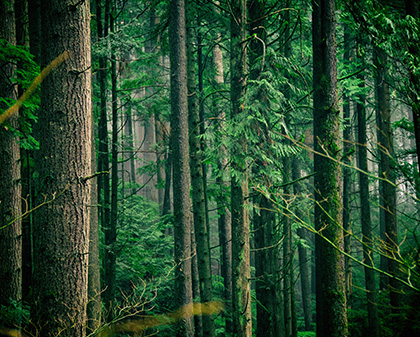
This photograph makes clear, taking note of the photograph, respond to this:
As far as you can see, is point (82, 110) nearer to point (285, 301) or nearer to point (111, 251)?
point (111, 251)

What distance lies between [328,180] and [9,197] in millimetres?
7075

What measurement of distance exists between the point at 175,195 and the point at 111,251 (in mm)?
2632

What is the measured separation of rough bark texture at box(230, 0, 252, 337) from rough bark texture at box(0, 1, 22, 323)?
16.1 ft

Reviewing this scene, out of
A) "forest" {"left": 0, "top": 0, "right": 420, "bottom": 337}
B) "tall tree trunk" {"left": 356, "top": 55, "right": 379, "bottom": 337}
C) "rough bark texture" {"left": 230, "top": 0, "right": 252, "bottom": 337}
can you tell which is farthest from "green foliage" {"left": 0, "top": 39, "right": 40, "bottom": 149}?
"tall tree trunk" {"left": 356, "top": 55, "right": 379, "bottom": 337}

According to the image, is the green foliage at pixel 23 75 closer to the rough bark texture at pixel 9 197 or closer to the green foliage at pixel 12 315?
the rough bark texture at pixel 9 197

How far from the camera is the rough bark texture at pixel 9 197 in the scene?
22.0 ft

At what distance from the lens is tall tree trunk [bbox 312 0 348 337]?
18.1ft

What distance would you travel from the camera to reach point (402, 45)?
15.7ft

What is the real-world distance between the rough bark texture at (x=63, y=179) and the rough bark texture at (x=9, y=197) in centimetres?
384

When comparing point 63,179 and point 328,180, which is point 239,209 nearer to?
point 328,180

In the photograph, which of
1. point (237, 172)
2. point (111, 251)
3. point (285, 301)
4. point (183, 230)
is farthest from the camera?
point (285, 301)

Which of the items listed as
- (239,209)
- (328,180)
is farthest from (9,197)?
(328,180)

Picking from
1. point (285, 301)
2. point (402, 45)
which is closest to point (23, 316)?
point (285, 301)

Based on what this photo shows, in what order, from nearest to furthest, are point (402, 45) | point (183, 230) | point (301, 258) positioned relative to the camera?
Answer: point (402, 45), point (183, 230), point (301, 258)
